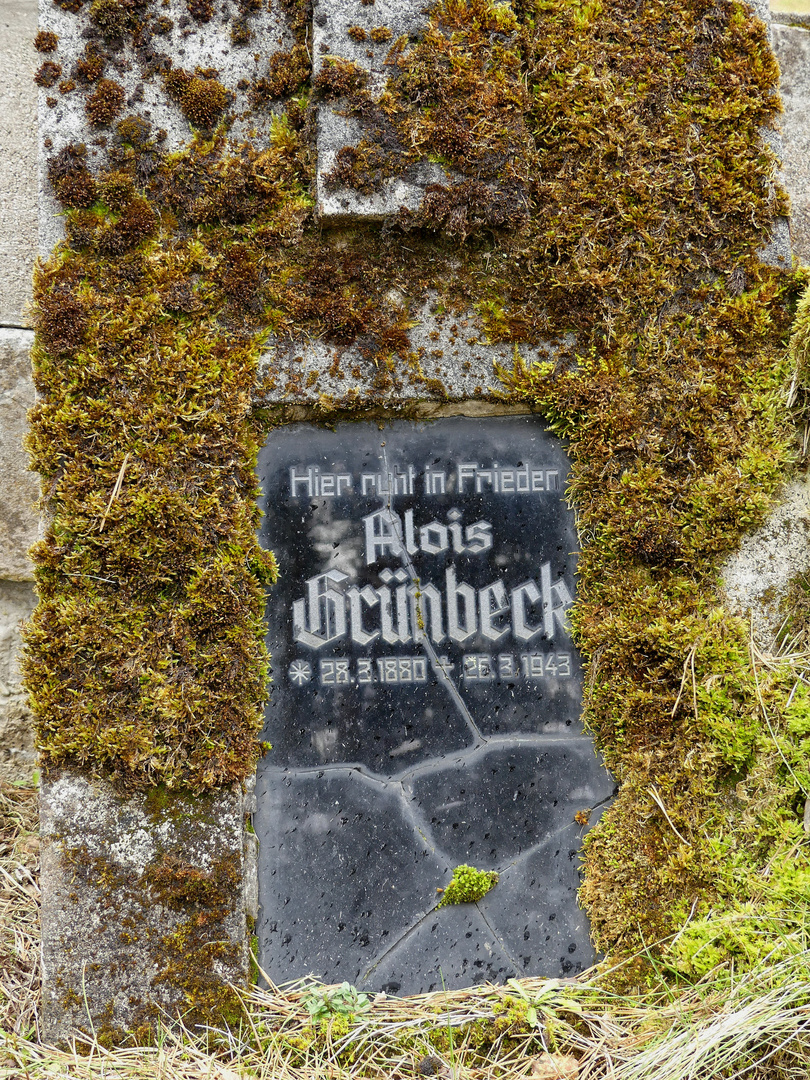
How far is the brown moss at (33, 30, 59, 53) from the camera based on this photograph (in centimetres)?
262

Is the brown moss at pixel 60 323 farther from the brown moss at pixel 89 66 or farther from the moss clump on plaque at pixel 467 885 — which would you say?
the moss clump on plaque at pixel 467 885

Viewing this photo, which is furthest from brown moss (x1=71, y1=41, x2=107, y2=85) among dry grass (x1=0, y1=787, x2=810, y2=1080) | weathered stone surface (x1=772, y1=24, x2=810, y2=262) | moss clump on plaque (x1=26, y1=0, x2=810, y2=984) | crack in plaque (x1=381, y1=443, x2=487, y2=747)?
dry grass (x1=0, y1=787, x2=810, y2=1080)

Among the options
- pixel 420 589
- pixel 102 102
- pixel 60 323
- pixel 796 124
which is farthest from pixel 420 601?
pixel 796 124

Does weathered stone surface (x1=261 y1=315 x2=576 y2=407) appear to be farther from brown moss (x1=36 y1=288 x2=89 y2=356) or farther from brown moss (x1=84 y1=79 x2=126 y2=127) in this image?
brown moss (x1=84 y1=79 x2=126 y2=127)

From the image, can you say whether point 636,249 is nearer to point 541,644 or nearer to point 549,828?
point 541,644

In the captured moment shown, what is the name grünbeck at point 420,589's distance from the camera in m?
2.68

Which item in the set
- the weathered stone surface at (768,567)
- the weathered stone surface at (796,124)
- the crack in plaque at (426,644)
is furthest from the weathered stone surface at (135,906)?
the weathered stone surface at (796,124)

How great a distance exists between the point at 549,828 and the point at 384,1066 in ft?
2.93

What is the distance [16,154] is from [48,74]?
660 mm

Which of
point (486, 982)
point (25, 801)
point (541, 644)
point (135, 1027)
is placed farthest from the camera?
point (25, 801)

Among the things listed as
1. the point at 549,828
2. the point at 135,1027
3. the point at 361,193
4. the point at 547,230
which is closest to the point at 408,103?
the point at 361,193

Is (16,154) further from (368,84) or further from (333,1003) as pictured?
(333,1003)

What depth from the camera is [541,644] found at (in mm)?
2701

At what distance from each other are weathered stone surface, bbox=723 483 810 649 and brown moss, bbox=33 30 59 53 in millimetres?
2948
